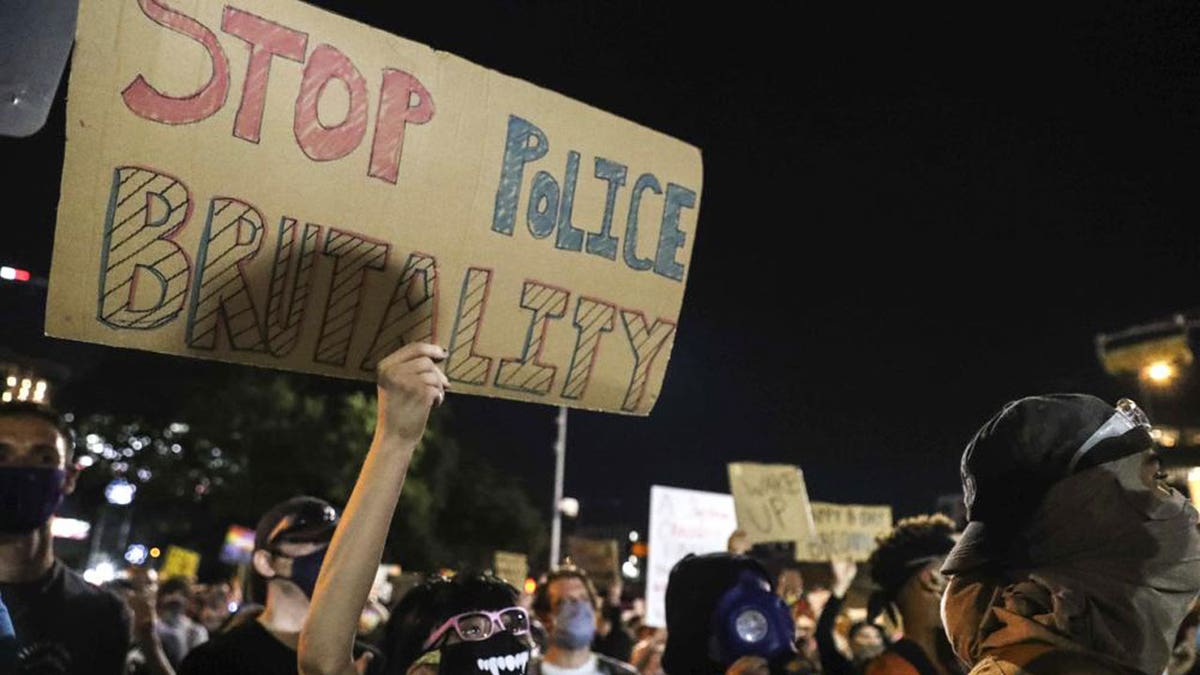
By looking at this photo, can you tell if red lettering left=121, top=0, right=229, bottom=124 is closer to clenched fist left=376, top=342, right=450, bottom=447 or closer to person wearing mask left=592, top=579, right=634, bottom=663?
clenched fist left=376, top=342, right=450, bottom=447

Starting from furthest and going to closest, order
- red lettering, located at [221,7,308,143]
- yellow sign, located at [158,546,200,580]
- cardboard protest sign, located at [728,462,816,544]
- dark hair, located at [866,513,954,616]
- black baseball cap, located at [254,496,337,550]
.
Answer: yellow sign, located at [158,546,200,580] < cardboard protest sign, located at [728,462,816,544] < dark hair, located at [866,513,954,616] < black baseball cap, located at [254,496,337,550] < red lettering, located at [221,7,308,143]

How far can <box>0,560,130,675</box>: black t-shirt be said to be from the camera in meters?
3.39

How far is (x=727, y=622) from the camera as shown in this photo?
388 cm

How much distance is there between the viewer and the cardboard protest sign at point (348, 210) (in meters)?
2.50

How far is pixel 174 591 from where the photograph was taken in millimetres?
9625

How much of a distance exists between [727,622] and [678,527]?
747 centimetres

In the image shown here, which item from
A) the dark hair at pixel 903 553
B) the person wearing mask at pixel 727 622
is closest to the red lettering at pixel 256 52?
the person wearing mask at pixel 727 622

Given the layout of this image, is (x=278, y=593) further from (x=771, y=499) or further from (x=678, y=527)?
(x=678, y=527)

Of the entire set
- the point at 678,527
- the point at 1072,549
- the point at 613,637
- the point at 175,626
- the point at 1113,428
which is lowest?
the point at 175,626

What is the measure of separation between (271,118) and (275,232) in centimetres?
30

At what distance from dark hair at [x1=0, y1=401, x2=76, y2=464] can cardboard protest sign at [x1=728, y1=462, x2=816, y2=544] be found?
23.4 feet

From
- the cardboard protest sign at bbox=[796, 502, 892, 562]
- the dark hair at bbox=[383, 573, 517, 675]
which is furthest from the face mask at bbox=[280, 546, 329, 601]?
the cardboard protest sign at bbox=[796, 502, 892, 562]

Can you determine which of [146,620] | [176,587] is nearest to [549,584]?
[146,620]

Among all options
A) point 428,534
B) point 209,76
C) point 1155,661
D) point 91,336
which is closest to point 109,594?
point 91,336
